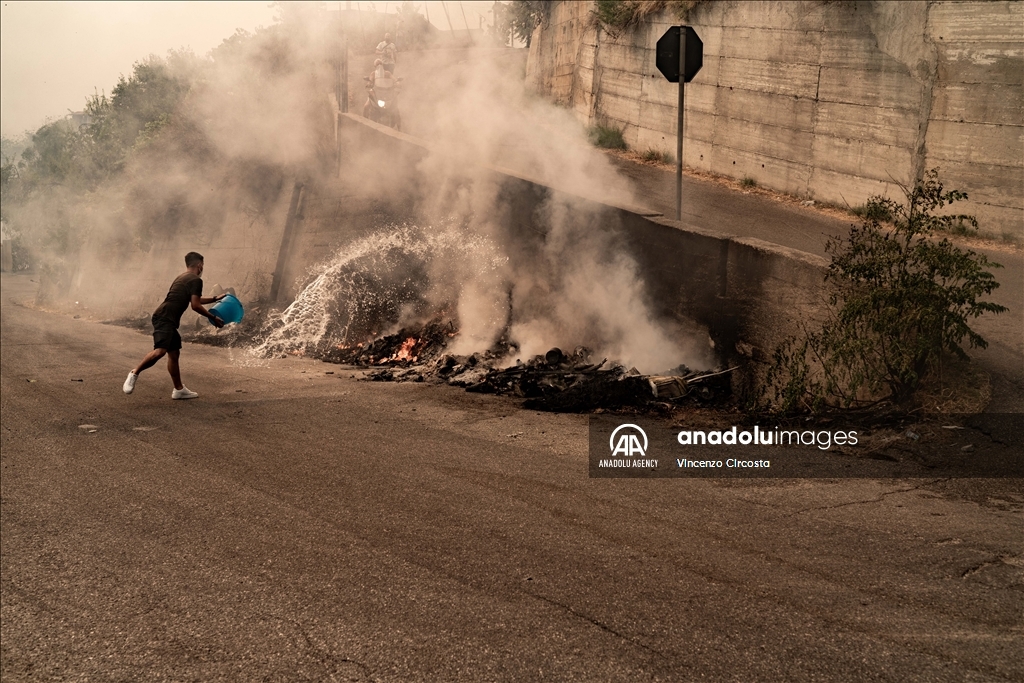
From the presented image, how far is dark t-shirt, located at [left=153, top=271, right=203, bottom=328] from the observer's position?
927 cm

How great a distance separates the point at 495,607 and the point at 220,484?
2.75 meters

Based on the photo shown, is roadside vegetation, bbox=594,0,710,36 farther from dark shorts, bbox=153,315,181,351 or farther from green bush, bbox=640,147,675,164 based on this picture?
dark shorts, bbox=153,315,181,351

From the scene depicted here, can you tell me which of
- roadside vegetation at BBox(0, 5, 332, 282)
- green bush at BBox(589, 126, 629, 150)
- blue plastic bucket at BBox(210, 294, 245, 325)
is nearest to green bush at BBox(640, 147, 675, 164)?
green bush at BBox(589, 126, 629, 150)

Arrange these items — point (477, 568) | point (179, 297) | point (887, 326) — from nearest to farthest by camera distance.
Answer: point (477, 568) → point (887, 326) → point (179, 297)

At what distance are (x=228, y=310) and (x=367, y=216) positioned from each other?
14.9ft

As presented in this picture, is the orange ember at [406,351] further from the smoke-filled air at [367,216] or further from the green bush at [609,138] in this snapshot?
the green bush at [609,138]

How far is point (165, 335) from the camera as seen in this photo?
9070 mm

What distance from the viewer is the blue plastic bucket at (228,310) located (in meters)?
9.50

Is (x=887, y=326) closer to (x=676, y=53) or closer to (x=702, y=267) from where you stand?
(x=702, y=267)

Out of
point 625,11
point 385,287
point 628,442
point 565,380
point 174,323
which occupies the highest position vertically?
point 625,11

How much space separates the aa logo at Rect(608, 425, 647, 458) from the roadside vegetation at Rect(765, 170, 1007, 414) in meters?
1.17

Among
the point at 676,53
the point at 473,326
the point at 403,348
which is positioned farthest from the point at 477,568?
the point at 403,348

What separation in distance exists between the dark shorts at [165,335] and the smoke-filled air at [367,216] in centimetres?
281

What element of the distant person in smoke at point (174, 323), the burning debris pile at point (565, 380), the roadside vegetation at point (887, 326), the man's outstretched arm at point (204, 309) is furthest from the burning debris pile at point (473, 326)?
the distant person in smoke at point (174, 323)
